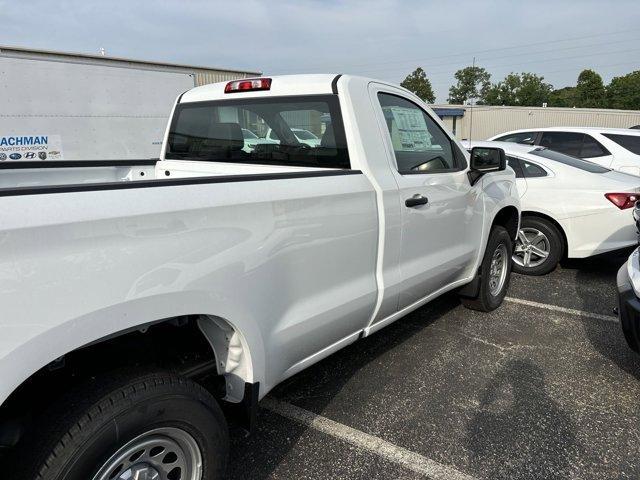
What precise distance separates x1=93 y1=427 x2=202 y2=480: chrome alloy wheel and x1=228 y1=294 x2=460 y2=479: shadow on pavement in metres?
0.61

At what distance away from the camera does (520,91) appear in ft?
300

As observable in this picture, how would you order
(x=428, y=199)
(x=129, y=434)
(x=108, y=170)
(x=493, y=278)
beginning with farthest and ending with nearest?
(x=493, y=278)
(x=108, y=170)
(x=428, y=199)
(x=129, y=434)

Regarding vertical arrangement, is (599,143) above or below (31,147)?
below

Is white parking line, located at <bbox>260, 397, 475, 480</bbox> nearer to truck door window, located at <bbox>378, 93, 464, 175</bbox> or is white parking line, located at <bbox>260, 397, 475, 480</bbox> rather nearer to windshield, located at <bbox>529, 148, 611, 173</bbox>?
truck door window, located at <bbox>378, 93, 464, 175</bbox>

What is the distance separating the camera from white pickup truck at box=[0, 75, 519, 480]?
4.70 ft

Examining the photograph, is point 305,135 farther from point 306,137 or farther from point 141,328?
point 141,328

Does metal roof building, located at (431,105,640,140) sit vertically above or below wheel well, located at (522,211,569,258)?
above

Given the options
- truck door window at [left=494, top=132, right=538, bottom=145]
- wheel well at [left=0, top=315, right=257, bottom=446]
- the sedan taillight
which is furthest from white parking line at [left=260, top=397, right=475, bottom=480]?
truck door window at [left=494, top=132, right=538, bottom=145]

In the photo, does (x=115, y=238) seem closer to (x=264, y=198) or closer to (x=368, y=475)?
(x=264, y=198)

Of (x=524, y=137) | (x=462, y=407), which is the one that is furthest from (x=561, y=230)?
(x=524, y=137)

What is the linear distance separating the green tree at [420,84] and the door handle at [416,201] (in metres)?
81.8

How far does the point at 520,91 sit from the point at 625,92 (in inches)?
878

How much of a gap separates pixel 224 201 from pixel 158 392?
72 centimetres

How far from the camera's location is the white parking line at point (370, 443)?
2.42 metres
